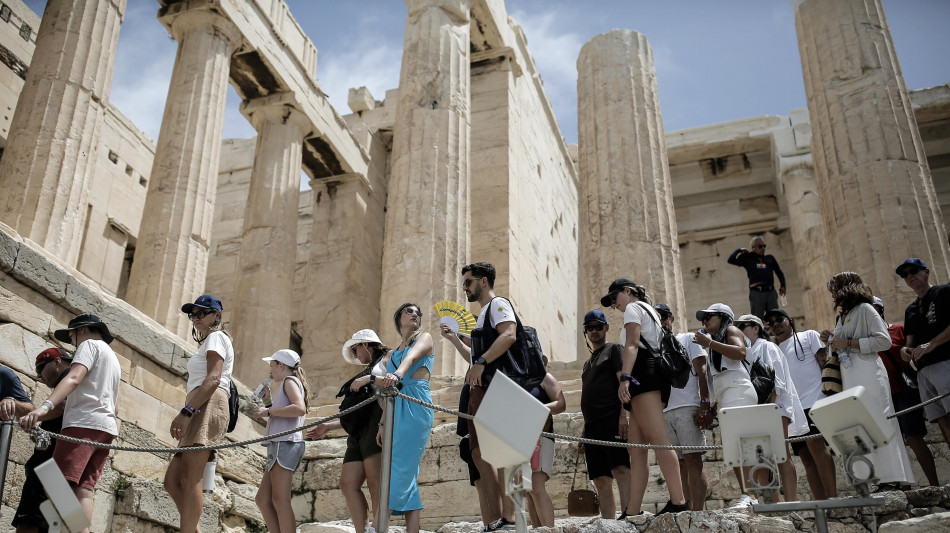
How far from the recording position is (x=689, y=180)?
27.0m

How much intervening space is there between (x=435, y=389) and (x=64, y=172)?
19.6ft

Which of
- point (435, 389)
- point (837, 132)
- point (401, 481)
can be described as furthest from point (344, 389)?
point (837, 132)

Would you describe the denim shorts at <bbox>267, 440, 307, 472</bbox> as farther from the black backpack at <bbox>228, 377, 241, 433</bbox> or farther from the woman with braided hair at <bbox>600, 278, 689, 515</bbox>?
the woman with braided hair at <bbox>600, 278, 689, 515</bbox>

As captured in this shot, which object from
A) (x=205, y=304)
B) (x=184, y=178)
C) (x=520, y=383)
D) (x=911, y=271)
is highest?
(x=184, y=178)

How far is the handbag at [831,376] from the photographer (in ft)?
23.6

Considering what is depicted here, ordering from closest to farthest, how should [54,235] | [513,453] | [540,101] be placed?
1. [513,453]
2. [54,235]
3. [540,101]

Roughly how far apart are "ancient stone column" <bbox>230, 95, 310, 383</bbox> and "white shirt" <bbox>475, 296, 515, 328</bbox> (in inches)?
404

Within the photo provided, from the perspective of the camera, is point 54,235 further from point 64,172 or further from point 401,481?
point 401,481

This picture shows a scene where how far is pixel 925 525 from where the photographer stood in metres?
4.98

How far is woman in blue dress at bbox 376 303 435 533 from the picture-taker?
20.5 feet

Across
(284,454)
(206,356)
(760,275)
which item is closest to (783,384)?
(284,454)

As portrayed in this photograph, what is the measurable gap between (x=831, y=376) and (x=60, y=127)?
10669 mm

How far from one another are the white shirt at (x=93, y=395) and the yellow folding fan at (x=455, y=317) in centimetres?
249

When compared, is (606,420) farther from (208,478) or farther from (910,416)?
(208,478)
